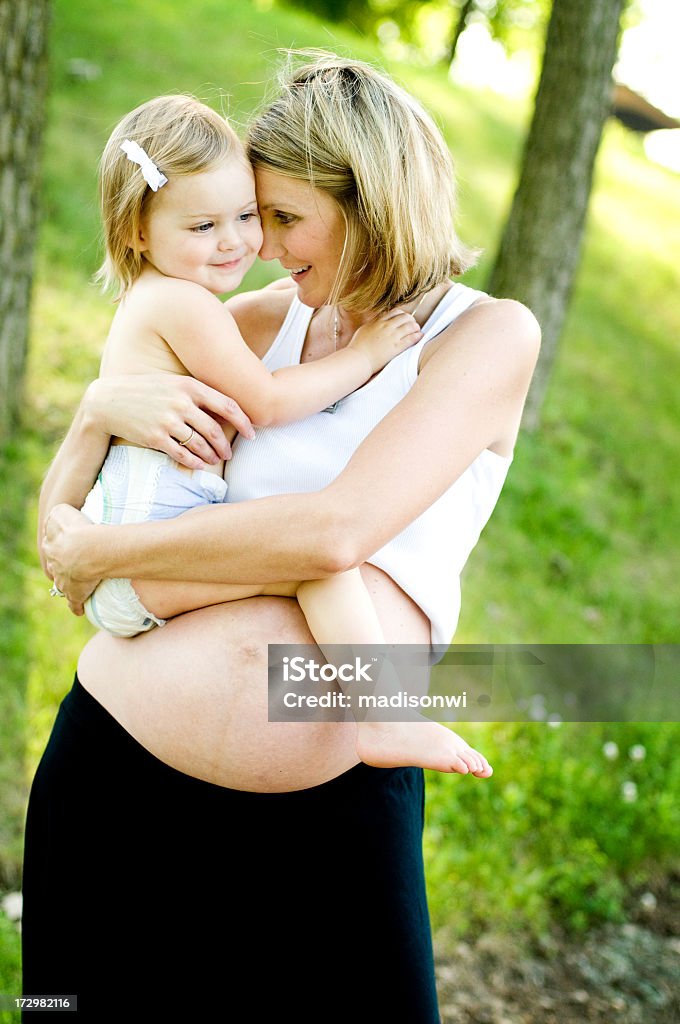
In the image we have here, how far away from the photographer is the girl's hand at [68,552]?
5.67 feet

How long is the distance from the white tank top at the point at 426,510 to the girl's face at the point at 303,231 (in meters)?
0.21

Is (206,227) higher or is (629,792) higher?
(206,227)

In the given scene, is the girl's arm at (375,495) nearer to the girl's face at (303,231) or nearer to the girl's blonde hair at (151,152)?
the girl's face at (303,231)

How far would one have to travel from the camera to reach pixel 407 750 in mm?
1654

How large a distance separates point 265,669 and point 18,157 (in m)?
3.15

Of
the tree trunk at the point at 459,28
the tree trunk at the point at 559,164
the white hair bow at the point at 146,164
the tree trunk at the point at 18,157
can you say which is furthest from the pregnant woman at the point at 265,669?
the tree trunk at the point at 459,28

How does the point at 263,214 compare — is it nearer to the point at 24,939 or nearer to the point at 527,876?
the point at 24,939

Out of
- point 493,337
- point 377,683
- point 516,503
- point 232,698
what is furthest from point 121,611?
point 516,503

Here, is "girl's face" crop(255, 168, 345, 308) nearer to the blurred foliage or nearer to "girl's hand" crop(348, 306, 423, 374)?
"girl's hand" crop(348, 306, 423, 374)

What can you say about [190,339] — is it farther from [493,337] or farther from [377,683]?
[377,683]

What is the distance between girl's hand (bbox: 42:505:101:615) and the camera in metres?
1.73

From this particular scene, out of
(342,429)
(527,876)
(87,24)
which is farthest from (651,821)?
(87,24)

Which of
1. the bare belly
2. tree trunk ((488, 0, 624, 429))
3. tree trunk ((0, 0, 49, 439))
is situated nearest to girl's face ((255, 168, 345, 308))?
the bare belly

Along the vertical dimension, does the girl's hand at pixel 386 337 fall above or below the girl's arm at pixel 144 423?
above
